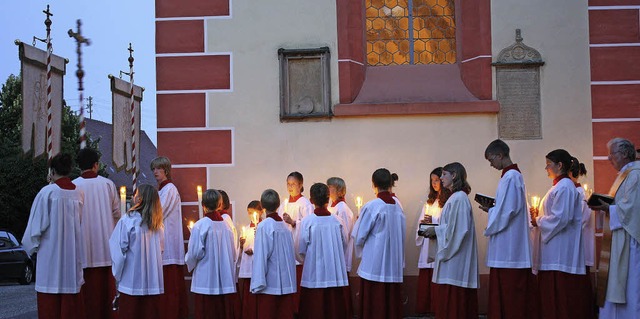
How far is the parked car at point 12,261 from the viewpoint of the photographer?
24625 millimetres

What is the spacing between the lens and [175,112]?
12312 mm

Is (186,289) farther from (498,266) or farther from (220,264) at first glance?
(498,266)

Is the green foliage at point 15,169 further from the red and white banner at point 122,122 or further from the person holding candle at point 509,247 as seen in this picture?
the person holding candle at point 509,247

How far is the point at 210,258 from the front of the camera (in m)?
10.4

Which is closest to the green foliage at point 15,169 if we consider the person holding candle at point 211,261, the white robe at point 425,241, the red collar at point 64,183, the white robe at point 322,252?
the red collar at point 64,183

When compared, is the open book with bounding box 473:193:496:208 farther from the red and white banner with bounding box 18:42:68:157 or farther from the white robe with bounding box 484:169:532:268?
the red and white banner with bounding box 18:42:68:157

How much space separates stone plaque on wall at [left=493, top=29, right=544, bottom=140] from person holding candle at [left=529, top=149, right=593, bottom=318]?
2.03 m

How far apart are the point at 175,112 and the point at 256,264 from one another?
3.29 meters

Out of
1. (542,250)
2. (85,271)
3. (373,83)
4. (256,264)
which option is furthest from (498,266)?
(85,271)

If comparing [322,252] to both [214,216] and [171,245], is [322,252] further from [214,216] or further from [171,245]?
[171,245]

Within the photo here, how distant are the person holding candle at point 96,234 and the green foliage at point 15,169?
78.4 ft


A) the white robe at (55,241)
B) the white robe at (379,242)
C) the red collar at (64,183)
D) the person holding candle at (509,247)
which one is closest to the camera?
the person holding candle at (509,247)

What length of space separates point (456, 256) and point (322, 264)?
1.63m

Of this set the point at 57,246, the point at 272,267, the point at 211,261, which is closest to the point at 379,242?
the point at 272,267
